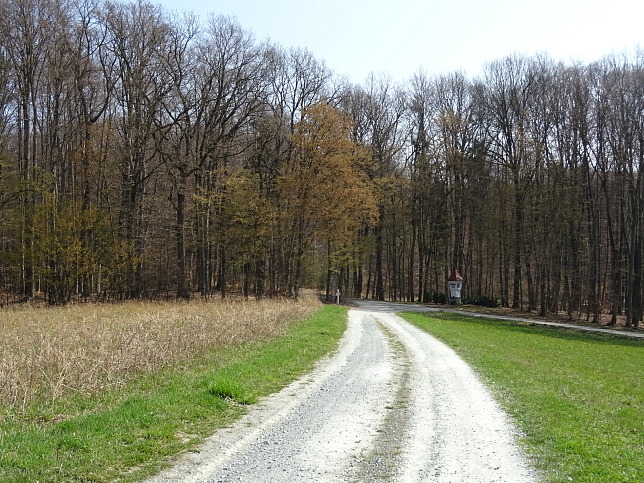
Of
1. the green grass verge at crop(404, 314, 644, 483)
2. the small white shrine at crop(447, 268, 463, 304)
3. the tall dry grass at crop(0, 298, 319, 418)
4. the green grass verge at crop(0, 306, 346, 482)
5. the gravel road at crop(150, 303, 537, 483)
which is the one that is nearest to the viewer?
the green grass verge at crop(0, 306, 346, 482)

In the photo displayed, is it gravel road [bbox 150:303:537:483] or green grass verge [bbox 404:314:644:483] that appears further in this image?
green grass verge [bbox 404:314:644:483]

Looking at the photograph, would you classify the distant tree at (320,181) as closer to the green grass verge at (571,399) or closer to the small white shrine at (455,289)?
the green grass verge at (571,399)

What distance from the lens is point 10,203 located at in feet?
91.6

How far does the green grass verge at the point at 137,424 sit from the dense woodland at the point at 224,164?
20.8 meters

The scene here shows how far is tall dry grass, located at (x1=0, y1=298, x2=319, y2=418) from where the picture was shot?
315 inches

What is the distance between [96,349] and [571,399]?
9279 mm

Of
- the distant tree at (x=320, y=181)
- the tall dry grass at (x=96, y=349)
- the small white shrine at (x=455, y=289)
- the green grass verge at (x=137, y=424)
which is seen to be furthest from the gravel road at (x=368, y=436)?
the small white shrine at (x=455, y=289)

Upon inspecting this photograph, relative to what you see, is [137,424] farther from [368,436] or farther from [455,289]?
[455,289]

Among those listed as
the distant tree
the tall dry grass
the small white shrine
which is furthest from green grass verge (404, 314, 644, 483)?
the small white shrine

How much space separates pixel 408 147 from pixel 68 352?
138ft

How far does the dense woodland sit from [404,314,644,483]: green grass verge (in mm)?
13690

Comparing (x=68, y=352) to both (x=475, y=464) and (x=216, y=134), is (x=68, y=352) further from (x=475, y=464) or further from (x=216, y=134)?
(x=216, y=134)

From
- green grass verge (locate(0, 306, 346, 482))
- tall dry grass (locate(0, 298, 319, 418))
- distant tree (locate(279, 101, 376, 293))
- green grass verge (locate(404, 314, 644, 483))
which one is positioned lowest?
green grass verge (locate(404, 314, 644, 483))

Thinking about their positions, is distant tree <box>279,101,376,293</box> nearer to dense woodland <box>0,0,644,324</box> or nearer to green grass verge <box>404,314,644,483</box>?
dense woodland <box>0,0,644,324</box>
